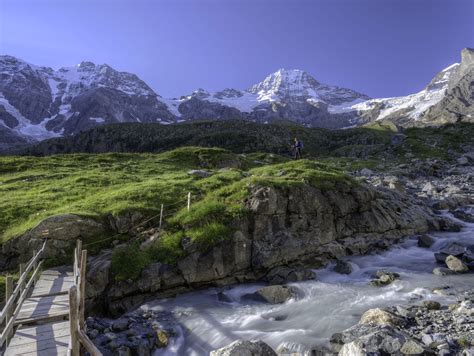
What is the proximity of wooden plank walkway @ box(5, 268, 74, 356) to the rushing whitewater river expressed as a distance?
444 cm

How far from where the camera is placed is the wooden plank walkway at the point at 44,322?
12.4 m

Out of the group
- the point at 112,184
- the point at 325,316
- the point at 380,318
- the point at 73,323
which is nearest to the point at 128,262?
the point at 73,323

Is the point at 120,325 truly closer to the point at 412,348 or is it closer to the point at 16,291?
the point at 16,291

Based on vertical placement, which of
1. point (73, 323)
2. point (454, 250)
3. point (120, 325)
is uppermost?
point (73, 323)

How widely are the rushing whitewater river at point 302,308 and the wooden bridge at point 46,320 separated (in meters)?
4.47

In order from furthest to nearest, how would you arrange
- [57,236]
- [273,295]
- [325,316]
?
[57,236], [273,295], [325,316]

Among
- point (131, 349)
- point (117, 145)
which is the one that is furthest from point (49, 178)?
point (117, 145)

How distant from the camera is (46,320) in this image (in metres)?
14.1

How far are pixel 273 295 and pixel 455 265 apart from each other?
11920 mm

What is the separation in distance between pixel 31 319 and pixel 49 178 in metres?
31.1

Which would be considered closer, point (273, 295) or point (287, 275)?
point (273, 295)

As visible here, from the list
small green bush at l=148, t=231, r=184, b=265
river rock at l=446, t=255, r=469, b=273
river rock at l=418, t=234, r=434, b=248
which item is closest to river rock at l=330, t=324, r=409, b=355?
river rock at l=446, t=255, r=469, b=273

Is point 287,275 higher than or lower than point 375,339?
lower

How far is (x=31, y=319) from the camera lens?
13.9 metres
